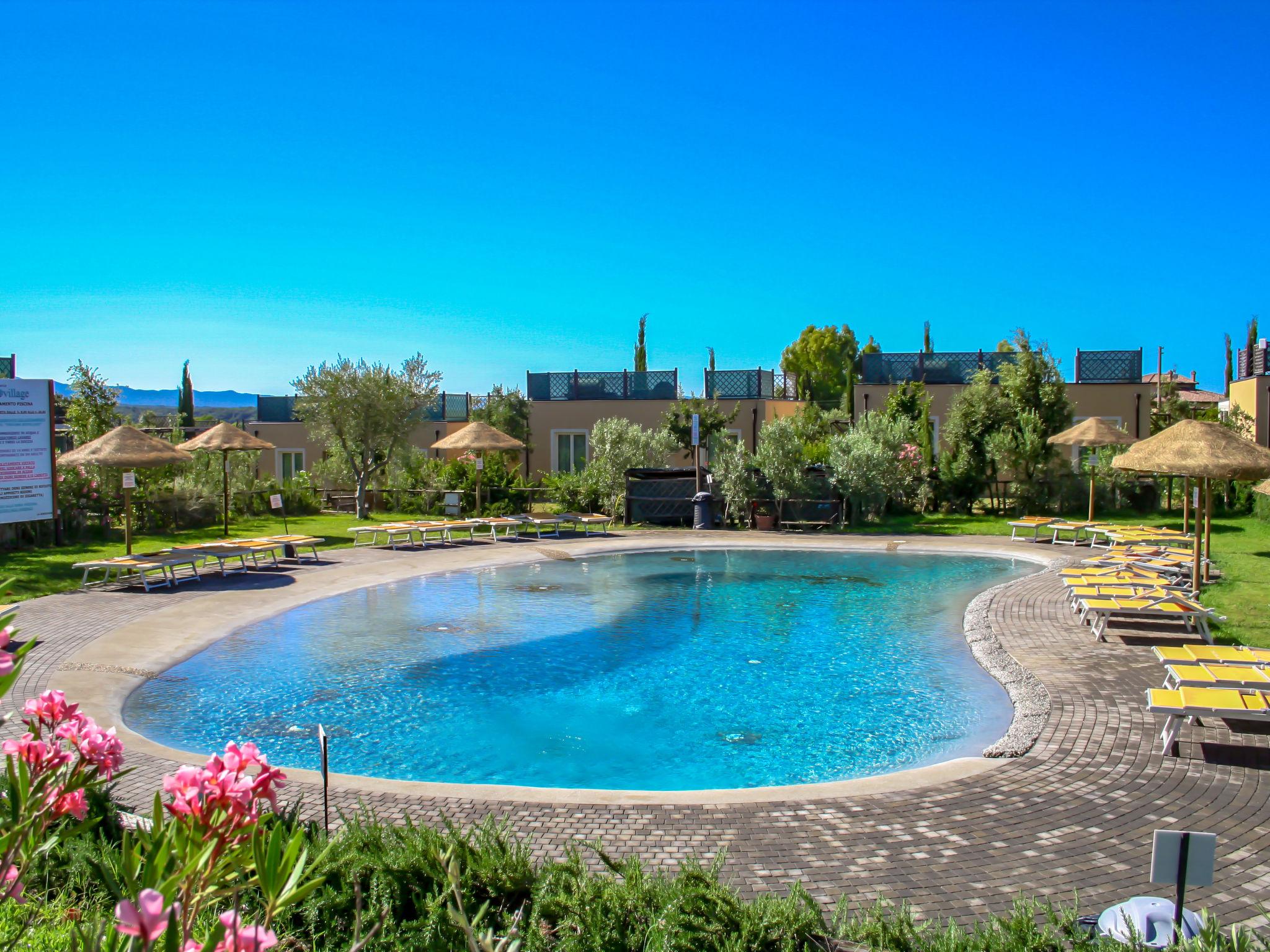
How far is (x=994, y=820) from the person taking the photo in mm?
5438

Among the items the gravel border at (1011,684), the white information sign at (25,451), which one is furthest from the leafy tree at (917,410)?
the white information sign at (25,451)

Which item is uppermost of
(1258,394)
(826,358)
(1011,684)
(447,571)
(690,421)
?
(826,358)

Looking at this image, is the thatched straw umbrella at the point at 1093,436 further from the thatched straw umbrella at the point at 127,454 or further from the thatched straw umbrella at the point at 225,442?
the thatched straw umbrella at the point at 127,454

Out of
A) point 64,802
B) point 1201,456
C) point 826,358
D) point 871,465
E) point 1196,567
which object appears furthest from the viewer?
point 826,358

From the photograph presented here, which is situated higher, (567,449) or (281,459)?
(567,449)

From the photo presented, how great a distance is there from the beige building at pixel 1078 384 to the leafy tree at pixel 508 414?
38.7 feet

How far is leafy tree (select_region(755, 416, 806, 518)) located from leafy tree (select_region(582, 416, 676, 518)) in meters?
3.57

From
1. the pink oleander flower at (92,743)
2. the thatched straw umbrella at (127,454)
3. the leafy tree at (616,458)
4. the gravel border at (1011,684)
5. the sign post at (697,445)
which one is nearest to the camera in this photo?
the pink oleander flower at (92,743)

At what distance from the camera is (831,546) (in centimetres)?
1936

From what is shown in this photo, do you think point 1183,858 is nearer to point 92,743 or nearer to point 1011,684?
point 92,743

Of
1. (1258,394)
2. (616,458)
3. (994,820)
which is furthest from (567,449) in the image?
(994,820)

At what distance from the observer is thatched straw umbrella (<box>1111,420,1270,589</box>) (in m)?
11.9

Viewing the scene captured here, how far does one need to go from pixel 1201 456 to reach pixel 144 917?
13828 mm

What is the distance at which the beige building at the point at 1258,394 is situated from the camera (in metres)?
25.1
